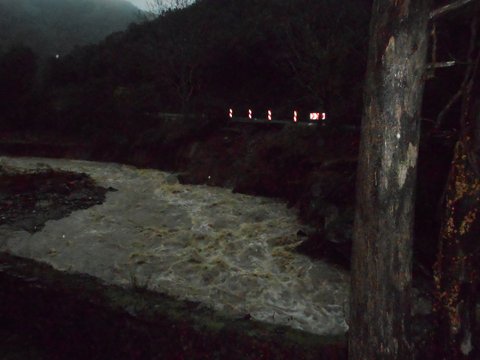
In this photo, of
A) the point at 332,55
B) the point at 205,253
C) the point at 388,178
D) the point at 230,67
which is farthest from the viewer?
the point at 230,67

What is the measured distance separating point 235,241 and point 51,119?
901 inches

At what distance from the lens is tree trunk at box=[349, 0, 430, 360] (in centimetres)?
299

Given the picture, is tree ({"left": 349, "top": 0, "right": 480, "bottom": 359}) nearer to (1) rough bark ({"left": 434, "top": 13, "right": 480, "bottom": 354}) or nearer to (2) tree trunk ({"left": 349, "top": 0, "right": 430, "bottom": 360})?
(2) tree trunk ({"left": 349, "top": 0, "right": 430, "bottom": 360})

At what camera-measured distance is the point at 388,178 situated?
10.1 feet

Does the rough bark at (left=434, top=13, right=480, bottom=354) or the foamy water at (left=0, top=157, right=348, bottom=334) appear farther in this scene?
the foamy water at (left=0, top=157, right=348, bottom=334)

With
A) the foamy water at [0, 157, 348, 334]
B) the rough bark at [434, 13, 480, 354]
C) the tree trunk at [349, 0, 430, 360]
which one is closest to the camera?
the tree trunk at [349, 0, 430, 360]

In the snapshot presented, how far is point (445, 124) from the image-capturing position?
13.2 meters

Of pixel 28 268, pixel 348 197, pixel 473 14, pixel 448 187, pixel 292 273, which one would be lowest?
pixel 292 273

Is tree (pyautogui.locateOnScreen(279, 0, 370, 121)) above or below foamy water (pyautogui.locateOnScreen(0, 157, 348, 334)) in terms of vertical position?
above

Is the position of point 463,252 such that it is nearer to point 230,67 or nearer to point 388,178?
point 388,178

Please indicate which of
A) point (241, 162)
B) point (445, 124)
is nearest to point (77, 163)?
point (241, 162)

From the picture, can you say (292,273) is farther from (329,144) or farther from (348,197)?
(329,144)

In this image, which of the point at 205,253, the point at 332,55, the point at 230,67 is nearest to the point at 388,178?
the point at 205,253

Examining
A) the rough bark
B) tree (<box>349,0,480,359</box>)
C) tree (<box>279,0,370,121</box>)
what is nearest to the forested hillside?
tree (<box>279,0,370,121</box>)
